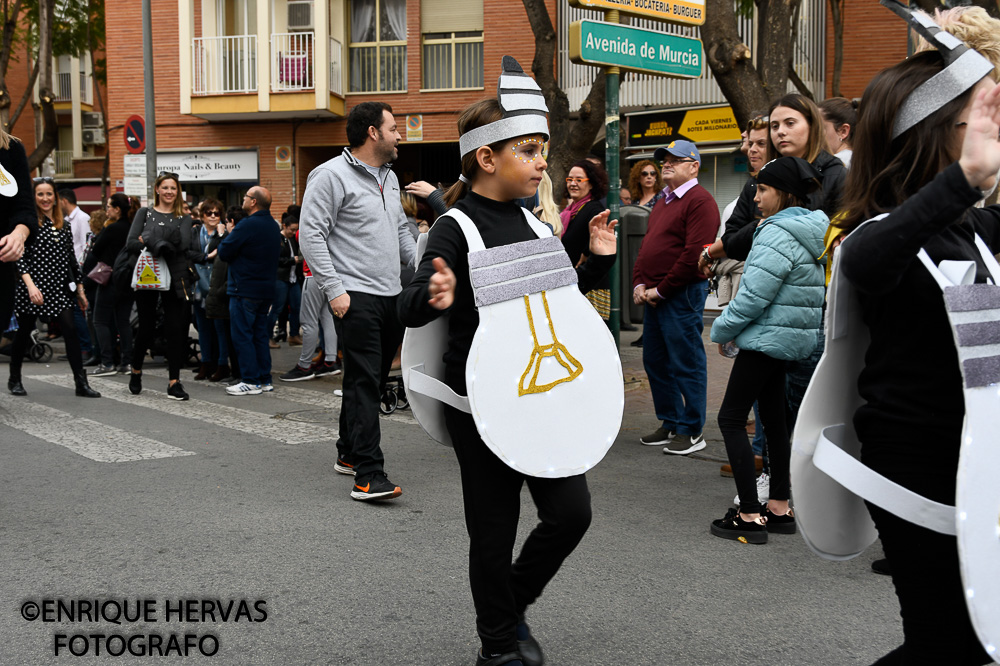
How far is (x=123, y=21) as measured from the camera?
81.2ft

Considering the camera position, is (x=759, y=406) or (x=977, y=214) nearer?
(x=977, y=214)

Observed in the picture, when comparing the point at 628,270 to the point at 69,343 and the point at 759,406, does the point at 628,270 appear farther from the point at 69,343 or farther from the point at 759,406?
the point at 69,343

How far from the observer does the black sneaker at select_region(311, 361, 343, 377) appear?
10.8m

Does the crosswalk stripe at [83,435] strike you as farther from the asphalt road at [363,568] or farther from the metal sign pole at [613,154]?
the metal sign pole at [613,154]

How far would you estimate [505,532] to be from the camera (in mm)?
2916

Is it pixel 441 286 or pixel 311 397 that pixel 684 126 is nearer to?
pixel 311 397

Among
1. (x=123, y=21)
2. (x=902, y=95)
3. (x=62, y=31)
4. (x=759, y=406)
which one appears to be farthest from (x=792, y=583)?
(x=62, y=31)

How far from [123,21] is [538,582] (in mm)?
25362

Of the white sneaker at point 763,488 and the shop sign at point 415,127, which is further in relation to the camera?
the shop sign at point 415,127

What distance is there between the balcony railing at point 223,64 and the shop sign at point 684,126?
30.7ft

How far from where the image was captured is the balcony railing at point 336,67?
2305 centimetres

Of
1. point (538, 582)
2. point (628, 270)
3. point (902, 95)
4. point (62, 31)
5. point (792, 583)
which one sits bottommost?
point (792, 583)

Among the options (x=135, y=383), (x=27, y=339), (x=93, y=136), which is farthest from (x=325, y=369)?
(x=93, y=136)

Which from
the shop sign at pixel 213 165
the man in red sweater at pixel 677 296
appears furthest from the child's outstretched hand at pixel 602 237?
the shop sign at pixel 213 165
